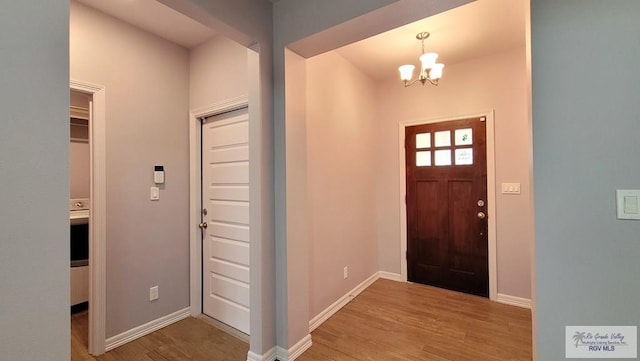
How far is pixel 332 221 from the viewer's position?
111 inches

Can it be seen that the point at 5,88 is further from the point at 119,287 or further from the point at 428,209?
the point at 428,209

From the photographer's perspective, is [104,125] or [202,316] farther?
[202,316]

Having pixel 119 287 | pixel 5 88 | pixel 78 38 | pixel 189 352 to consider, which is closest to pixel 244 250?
pixel 189 352

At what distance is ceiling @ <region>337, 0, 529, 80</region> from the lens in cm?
220

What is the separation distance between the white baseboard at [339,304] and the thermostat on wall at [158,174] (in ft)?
6.35

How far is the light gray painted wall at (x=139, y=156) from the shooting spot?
2148 mm

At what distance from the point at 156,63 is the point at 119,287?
6.66 feet

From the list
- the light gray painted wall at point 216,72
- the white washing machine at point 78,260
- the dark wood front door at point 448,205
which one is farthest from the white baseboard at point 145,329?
the dark wood front door at point 448,205

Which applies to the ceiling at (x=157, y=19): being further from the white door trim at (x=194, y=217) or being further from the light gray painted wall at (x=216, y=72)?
the white door trim at (x=194, y=217)

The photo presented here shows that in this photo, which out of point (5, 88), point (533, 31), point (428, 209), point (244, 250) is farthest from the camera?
point (428, 209)

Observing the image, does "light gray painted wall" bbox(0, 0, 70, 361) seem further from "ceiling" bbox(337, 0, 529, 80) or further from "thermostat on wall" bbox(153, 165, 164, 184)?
"ceiling" bbox(337, 0, 529, 80)

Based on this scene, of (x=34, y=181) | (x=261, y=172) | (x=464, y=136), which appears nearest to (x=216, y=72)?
(x=261, y=172)

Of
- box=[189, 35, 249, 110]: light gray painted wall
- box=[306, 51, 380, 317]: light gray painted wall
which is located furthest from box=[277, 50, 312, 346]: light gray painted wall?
box=[189, 35, 249, 110]: light gray painted wall

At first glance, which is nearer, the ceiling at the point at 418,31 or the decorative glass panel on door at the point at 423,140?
the ceiling at the point at 418,31
